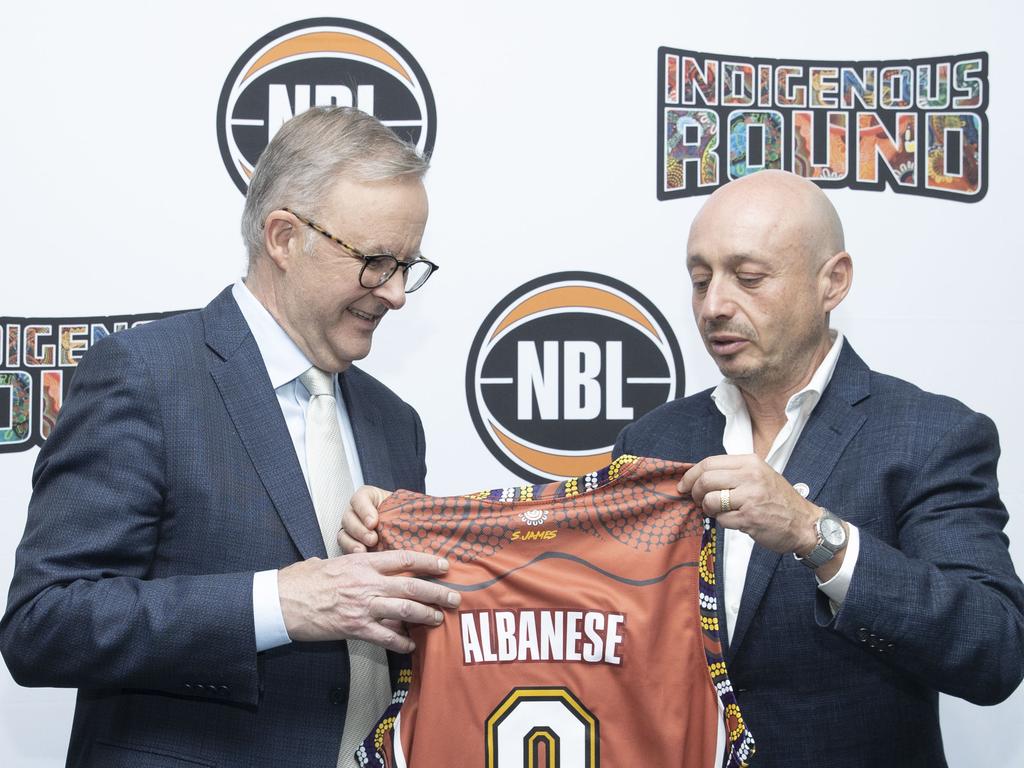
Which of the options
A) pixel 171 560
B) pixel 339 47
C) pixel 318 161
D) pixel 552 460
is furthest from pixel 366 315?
pixel 339 47

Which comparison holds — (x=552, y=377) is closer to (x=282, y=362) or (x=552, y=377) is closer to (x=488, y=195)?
(x=488, y=195)

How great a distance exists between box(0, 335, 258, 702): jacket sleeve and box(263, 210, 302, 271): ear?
0.33 metres

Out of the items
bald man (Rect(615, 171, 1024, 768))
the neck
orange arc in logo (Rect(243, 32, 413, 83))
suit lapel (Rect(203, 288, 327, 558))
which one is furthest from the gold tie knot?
orange arc in logo (Rect(243, 32, 413, 83))

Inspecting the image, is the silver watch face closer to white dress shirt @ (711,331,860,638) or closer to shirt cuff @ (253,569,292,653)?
white dress shirt @ (711,331,860,638)

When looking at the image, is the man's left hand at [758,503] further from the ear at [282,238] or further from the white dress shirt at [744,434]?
the ear at [282,238]

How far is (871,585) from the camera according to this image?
1.61 m

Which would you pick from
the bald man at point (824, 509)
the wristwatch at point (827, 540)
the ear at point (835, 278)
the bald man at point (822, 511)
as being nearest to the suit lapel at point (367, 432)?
the bald man at point (822, 511)

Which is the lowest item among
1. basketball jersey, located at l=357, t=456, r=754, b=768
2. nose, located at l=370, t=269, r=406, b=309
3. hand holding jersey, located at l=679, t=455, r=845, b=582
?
basketball jersey, located at l=357, t=456, r=754, b=768

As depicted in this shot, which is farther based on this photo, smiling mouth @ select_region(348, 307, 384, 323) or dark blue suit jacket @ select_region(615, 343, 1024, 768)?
smiling mouth @ select_region(348, 307, 384, 323)

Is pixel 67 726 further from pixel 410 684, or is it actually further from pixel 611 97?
pixel 611 97

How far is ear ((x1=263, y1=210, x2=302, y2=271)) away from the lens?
1.86 metres

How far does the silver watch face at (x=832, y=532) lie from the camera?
5.33 feet

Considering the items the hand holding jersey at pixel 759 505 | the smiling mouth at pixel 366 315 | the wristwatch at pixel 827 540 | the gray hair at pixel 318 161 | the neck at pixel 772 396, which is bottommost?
the wristwatch at pixel 827 540

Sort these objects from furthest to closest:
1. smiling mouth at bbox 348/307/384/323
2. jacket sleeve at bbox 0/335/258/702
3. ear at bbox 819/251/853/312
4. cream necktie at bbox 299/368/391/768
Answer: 1. ear at bbox 819/251/853/312
2. smiling mouth at bbox 348/307/384/323
3. cream necktie at bbox 299/368/391/768
4. jacket sleeve at bbox 0/335/258/702
